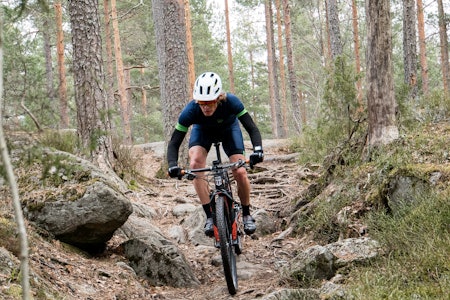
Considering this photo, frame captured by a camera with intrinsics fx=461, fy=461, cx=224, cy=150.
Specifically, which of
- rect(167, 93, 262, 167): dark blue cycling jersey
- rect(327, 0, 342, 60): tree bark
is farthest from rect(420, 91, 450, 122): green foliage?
rect(327, 0, 342, 60): tree bark

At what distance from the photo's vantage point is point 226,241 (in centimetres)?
465

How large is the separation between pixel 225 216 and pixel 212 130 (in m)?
1.11

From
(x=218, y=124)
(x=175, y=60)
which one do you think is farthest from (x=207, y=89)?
(x=175, y=60)

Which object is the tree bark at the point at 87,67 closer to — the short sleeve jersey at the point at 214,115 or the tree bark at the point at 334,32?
the short sleeve jersey at the point at 214,115

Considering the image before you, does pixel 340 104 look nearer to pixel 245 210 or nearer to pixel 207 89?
pixel 245 210

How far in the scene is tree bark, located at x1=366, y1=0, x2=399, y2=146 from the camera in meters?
5.92

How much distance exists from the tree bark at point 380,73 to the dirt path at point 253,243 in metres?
1.89

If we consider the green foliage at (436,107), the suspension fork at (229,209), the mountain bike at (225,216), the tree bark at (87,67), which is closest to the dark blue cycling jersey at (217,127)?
the mountain bike at (225,216)

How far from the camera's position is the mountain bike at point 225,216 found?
4.61 metres

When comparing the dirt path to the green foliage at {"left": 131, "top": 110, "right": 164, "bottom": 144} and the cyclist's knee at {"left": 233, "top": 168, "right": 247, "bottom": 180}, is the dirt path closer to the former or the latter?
Result: the cyclist's knee at {"left": 233, "top": 168, "right": 247, "bottom": 180}

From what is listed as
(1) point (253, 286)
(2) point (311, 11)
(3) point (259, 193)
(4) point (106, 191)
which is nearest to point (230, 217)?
(1) point (253, 286)

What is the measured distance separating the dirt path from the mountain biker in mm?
586

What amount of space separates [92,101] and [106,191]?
330 centimetres

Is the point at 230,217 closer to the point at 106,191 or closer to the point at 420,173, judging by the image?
the point at 106,191
